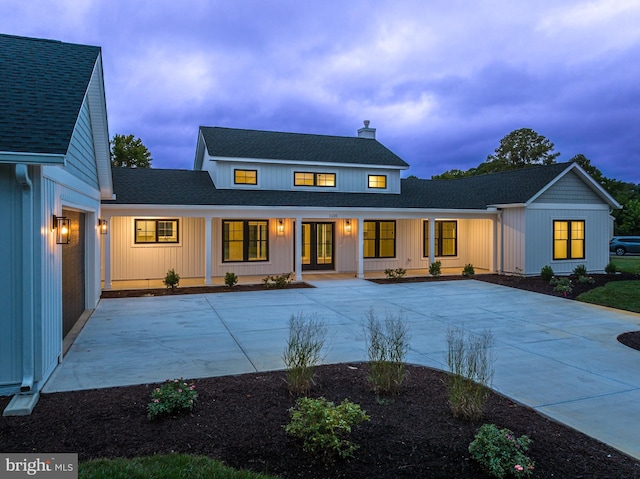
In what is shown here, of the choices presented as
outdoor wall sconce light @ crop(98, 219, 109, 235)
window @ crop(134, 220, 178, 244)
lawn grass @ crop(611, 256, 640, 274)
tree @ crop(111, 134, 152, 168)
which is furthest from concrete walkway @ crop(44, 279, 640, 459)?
tree @ crop(111, 134, 152, 168)

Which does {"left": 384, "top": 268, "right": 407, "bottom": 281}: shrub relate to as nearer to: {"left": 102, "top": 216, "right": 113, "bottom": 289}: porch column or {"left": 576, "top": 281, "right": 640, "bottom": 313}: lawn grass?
{"left": 576, "top": 281, "right": 640, "bottom": 313}: lawn grass

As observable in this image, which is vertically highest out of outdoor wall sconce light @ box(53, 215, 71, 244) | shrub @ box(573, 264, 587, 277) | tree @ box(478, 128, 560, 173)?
tree @ box(478, 128, 560, 173)

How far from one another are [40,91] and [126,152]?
24.2 meters

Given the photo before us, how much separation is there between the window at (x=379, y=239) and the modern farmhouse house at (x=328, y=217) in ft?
0.13

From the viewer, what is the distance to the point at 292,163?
52.6 feet

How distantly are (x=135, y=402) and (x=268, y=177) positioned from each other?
12158mm

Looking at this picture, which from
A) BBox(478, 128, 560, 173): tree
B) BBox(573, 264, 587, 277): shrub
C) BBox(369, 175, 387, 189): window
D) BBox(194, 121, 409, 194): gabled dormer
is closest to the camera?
BBox(573, 264, 587, 277): shrub

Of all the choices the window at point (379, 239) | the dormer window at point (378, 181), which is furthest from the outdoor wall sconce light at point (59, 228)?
the dormer window at point (378, 181)

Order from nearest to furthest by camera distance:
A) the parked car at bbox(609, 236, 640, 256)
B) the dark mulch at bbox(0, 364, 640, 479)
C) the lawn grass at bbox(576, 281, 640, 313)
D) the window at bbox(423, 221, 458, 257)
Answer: the dark mulch at bbox(0, 364, 640, 479) < the lawn grass at bbox(576, 281, 640, 313) < the window at bbox(423, 221, 458, 257) < the parked car at bbox(609, 236, 640, 256)

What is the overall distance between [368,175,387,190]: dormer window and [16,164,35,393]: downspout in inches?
542

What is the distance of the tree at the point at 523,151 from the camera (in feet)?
155

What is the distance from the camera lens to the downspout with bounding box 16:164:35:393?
4766mm

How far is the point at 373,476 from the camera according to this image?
313 cm

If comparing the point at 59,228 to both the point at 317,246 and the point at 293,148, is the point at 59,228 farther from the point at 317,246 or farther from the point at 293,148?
the point at 293,148
